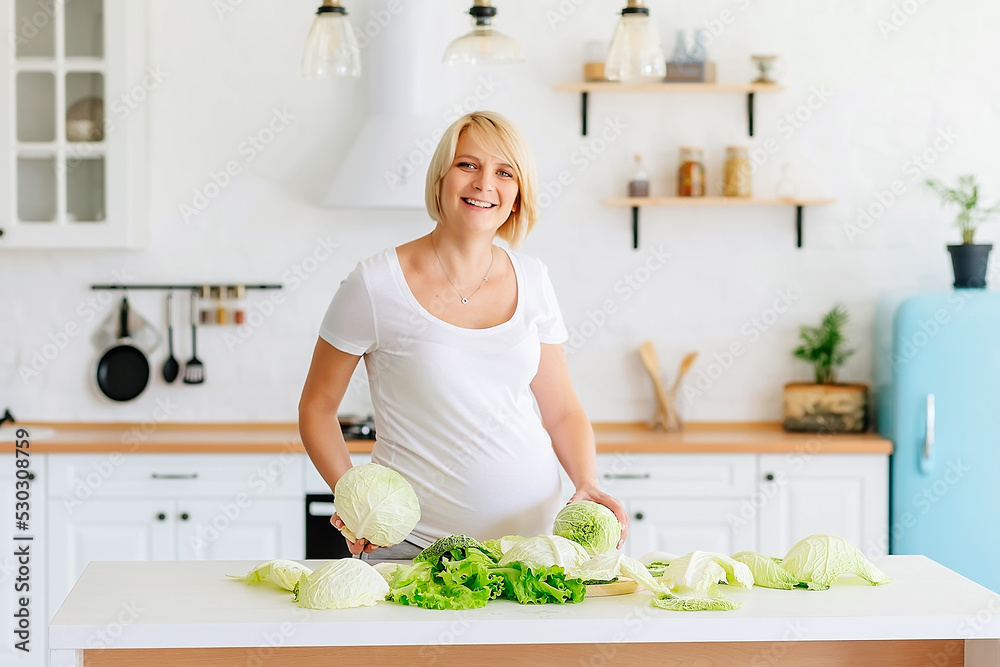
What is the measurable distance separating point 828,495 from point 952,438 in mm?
439

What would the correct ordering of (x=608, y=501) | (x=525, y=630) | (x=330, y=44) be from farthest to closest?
(x=330, y=44) → (x=608, y=501) → (x=525, y=630)

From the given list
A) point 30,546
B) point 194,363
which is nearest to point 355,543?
point 30,546

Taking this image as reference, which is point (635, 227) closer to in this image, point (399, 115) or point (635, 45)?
point (399, 115)

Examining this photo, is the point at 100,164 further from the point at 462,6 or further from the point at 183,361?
the point at 462,6

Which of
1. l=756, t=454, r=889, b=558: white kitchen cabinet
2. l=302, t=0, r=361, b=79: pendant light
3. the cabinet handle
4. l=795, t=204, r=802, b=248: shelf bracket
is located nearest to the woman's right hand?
l=302, t=0, r=361, b=79: pendant light

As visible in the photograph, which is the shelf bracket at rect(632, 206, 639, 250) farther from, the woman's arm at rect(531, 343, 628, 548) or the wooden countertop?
the woman's arm at rect(531, 343, 628, 548)

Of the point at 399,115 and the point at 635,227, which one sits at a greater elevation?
the point at 399,115

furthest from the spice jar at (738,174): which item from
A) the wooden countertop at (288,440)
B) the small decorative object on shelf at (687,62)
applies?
the wooden countertop at (288,440)

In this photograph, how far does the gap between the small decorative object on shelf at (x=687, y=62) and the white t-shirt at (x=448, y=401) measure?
6.45 feet

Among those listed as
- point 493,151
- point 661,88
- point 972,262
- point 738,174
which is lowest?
point 972,262

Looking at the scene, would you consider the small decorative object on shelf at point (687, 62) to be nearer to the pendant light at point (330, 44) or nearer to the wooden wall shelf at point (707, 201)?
the wooden wall shelf at point (707, 201)

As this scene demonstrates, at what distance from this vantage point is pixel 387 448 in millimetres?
1944

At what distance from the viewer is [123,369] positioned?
12.2 ft

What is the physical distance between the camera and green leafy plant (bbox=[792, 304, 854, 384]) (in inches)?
144
